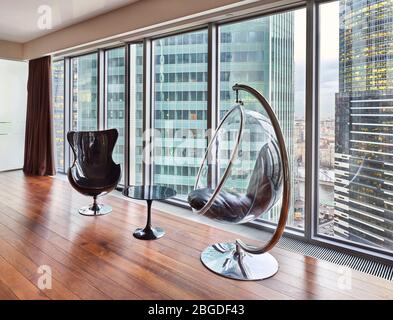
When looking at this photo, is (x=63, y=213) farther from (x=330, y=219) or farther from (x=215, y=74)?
(x=330, y=219)

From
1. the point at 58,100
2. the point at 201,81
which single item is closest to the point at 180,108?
the point at 201,81

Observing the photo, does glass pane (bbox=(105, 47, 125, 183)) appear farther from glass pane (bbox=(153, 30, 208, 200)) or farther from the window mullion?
the window mullion

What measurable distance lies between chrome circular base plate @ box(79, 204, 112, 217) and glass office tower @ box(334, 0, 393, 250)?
97.4 inches

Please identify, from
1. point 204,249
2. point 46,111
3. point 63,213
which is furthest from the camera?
point 46,111

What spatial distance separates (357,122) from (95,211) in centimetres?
282

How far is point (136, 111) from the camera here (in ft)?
14.3

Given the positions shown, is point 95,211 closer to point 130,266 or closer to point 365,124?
point 130,266

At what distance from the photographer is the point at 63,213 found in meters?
3.44

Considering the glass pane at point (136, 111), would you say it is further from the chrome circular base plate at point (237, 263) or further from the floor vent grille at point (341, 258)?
the floor vent grille at point (341, 258)

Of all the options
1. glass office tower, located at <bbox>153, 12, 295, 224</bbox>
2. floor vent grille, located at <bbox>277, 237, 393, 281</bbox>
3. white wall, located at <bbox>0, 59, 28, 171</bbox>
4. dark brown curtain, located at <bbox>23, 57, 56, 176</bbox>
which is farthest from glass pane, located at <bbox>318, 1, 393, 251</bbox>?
white wall, located at <bbox>0, 59, 28, 171</bbox>
